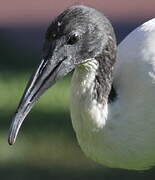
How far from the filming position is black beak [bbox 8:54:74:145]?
11.6 ft

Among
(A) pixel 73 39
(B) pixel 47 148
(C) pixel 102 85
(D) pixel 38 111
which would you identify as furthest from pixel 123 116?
(D) pixel 38 111

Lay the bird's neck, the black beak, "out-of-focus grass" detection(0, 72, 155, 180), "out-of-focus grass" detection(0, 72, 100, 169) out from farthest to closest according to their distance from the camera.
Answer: "out-of-focus grass" detection(0, 72, 100, 169)
"out-of-focus grass" detection(0, 72, 155, 180)
the bird's neck
the black beak

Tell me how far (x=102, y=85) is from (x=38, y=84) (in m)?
0.33

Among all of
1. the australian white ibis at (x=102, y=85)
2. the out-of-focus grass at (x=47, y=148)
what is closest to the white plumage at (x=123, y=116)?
the australian white ibis at (x=102, y=85)

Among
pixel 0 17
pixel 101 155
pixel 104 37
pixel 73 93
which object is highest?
pixel 104 37

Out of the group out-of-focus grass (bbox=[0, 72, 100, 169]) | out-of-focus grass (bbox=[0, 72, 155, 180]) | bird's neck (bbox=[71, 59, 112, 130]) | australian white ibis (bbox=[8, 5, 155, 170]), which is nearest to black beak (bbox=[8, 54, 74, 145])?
australian white ibis (bbox=[8, 5, 155, 170])

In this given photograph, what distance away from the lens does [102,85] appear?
377cm

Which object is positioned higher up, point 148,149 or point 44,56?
point 44,56

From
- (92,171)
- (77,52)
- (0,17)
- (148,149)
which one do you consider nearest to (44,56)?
(77,52)

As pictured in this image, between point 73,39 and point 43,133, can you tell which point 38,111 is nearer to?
point 43,133

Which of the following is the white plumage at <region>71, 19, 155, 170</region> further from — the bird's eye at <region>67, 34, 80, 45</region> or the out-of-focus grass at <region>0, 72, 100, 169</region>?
the out-of-focus grass at <region>0, 72, 100, 169</region>

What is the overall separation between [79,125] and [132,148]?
0.85ft

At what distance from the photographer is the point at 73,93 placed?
3818mm

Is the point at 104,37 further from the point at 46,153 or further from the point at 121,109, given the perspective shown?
the point at 46,153
